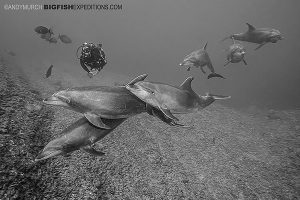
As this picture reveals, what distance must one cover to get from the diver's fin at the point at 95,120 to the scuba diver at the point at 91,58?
136cm

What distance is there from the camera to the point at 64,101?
7.35 ft

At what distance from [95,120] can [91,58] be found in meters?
1.57

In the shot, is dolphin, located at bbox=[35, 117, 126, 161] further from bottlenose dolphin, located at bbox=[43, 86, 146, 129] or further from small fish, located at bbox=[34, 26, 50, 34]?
small fish, located at bbox=[34, 26, 50, 34]

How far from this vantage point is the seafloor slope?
89.4 inches

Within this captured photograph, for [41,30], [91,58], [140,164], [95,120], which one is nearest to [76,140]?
[95,120]

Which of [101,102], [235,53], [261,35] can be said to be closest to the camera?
[101,102]

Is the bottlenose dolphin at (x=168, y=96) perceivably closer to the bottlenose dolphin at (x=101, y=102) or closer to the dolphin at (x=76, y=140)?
the bottlenose dolphin at (x=101, y=102)

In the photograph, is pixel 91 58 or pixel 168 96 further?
pixel 91 58

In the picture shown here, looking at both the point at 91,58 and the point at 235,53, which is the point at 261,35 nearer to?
the point at 235,53

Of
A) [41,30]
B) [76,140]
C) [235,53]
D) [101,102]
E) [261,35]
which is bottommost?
[76,140]

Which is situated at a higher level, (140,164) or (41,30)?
(41,30)

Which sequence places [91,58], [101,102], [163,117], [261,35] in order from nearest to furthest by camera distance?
1. [163,117]
2. [101,102]
3. [91,58]
4. [261,35]

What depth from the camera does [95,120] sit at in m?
2.10

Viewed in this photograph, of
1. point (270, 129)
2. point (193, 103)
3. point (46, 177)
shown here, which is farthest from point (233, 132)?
point (46, 177)
